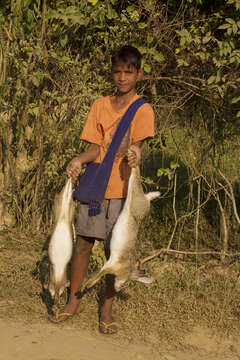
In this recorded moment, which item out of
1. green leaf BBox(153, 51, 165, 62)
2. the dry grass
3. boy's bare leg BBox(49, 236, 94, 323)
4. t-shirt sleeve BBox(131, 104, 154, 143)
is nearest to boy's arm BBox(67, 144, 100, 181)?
t-shirt sleeve BBox(131, 104, 154, 143)

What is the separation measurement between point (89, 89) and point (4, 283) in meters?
1.76

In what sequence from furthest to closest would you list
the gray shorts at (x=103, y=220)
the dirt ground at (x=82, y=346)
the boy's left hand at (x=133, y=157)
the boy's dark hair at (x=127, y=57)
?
the gray shorts at (x=103, y=220)
the boy's dark hair at (x=127, y=57)
the dirt ground at (x=82, y=346)
the boy's left hand at (x=133, y=157)

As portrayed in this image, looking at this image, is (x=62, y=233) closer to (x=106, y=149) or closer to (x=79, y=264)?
(x=79, y=264)

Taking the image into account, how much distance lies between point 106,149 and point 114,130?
0.13 m

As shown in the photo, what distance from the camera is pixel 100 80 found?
411 cm

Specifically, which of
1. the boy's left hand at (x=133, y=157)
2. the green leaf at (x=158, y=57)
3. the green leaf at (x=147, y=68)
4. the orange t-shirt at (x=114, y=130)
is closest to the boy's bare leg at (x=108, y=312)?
the orange t-shirt at (x=114, y=130)

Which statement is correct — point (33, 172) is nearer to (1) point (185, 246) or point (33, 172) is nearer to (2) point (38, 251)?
(2) point (38, 251)

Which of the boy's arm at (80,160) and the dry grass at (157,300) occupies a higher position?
the boy's arm at (80,160)

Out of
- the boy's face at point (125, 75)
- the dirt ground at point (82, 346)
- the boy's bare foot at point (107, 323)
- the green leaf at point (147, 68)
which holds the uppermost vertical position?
the green leaf at point (147, 68)

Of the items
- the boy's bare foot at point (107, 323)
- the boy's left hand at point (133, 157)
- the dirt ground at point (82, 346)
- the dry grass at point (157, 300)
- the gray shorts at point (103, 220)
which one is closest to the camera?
the boy's left hand at point (133, 157)

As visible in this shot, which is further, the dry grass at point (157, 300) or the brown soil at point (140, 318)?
the dry grass at point (157, 300)

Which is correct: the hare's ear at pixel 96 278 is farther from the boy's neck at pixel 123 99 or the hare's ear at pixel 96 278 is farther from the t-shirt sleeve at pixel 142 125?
the boy's neck at pixel 123 99

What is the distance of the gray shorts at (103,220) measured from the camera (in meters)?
2.86

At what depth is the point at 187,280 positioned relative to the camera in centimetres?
377
